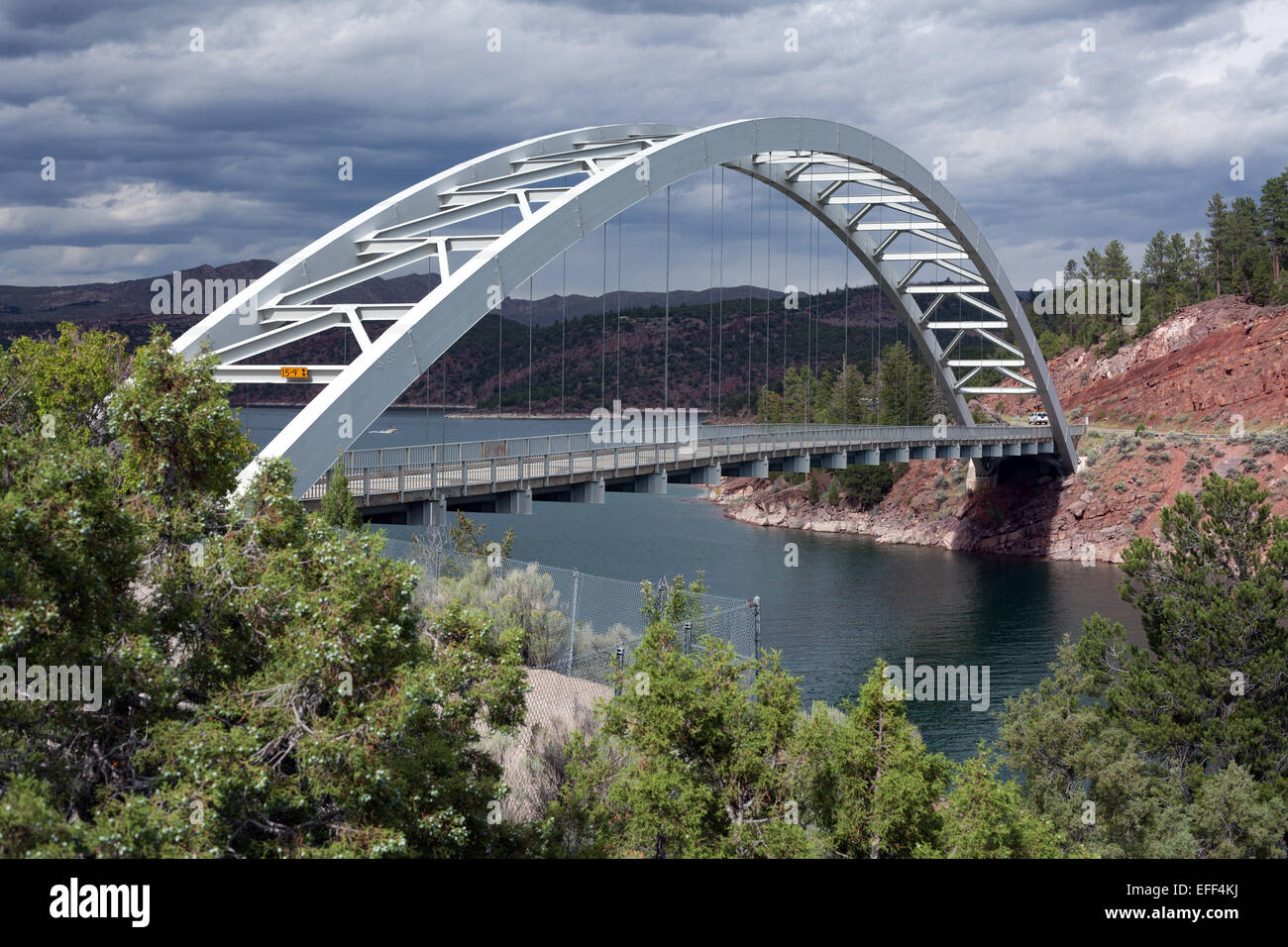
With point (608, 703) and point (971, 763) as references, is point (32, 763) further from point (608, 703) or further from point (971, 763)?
point (971, 763)

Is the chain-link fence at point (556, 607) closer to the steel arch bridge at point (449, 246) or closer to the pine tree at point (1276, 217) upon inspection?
the steel arch bridge at point (449, 246)

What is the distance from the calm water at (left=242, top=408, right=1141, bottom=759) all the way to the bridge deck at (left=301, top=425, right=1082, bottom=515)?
183cm

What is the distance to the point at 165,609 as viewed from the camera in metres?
6.93

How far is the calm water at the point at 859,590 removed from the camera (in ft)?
90.4

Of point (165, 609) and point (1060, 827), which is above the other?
point (165, 609)

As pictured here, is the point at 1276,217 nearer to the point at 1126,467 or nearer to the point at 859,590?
the point at 1126,467

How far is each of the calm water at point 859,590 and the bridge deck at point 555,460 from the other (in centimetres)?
183

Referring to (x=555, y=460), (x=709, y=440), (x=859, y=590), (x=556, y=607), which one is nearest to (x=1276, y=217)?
(x=859, y=590)

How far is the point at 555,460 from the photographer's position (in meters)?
22.7

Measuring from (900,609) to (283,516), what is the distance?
3170 centimetres

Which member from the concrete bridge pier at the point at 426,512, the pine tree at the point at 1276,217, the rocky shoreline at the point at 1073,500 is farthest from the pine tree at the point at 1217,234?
the concrete bridge pier at the point at 426,512
